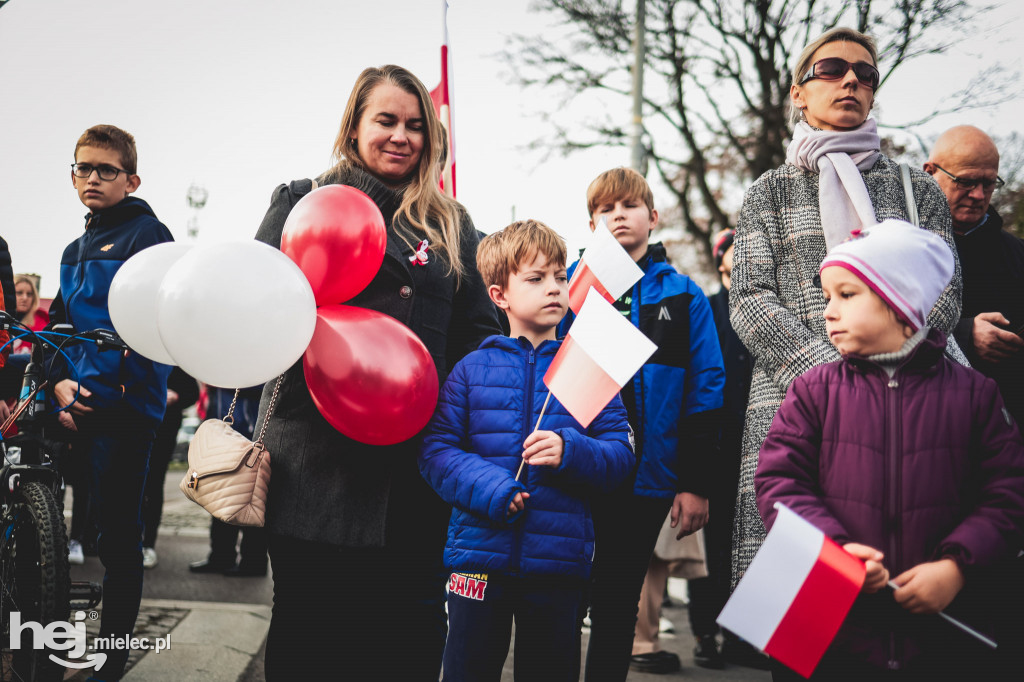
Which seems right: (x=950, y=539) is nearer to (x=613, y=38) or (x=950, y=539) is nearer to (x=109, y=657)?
(x=109, y=657)

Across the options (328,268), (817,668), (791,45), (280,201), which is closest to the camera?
(817,668)

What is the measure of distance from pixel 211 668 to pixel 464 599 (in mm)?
1908

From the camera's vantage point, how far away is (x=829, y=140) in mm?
2471

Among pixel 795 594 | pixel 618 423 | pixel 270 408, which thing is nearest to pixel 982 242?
pixel 618 423

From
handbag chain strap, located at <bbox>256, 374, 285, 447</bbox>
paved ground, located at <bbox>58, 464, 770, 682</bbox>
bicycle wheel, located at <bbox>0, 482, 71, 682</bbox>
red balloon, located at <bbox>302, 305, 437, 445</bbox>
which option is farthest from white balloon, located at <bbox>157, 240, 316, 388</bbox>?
bicycle wheel, located at <bbox>0, 482, 71, 682</bbox>

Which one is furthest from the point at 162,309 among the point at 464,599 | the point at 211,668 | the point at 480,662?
the point at 211,668

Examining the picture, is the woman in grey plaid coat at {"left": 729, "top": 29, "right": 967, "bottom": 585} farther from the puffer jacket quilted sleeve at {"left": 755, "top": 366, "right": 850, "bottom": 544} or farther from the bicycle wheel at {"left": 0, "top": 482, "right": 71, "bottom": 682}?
the bicycle wheel at {"left": 0, "top": 482, "right": 71, "bottom": 682}

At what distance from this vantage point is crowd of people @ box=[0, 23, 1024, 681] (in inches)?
71.5

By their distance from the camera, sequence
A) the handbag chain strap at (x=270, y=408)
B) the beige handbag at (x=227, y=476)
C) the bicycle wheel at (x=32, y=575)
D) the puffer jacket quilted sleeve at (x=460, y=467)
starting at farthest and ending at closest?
the bicycle wheel at (x=32, y=575) < the handbag chain strap at (x=270, y=408) < the puffer jacket quilted sleeve at (x=460, y=467) < the beige handbag at (x=227, y=476)

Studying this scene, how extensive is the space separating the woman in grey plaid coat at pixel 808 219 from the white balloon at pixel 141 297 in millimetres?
1808

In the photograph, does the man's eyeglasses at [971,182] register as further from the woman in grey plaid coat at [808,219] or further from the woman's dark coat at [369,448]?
the woman's dark coat at [369,448]

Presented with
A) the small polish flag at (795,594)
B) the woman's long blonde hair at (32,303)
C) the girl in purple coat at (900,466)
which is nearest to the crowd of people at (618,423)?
the girl in purple coat at (900,466)

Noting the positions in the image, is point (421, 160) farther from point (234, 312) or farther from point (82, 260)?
point (82, 260)

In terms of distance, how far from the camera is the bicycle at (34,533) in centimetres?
262
